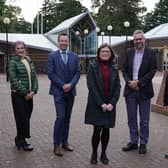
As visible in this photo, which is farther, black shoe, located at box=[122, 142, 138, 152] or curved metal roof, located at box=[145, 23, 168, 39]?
curved metal roof, located at box=[145, 23, 168, 39]

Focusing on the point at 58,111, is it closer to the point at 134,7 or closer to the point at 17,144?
the point at 17,144

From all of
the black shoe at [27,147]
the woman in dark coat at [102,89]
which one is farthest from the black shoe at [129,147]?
the black shoe at [27,147]

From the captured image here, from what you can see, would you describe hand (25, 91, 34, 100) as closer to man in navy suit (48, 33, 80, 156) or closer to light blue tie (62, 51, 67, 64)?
man in navy suit (48, 33, 80, 156)

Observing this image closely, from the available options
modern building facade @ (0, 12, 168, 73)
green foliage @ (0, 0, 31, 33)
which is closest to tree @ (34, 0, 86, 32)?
green foliage @ (0, 0, 31, 33)

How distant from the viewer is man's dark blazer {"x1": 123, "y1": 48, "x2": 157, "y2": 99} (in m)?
6.50

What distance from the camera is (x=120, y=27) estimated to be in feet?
226

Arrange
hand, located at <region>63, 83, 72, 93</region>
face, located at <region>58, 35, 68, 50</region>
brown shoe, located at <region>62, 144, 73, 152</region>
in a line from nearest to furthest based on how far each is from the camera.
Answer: hand, located at <region>63, 83, 72, 93</region> → face, located at <region>58, 35, 68, 50</region> → brown shoe, located at <region>62, 144, 73, 152</region>

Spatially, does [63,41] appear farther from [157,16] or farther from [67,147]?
[157,16]

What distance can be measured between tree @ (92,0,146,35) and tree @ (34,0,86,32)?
8134 mm

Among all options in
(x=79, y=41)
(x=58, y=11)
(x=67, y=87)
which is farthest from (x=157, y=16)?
(x=67, y=87)

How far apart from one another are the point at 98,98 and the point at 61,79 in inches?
34.4

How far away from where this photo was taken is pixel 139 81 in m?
6.48

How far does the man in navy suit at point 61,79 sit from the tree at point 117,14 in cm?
5980

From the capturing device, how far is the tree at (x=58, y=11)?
7619 cm
